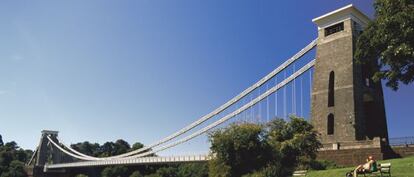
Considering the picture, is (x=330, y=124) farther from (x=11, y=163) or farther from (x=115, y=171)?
(x=11, y=163)

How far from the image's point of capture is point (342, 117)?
39094mm

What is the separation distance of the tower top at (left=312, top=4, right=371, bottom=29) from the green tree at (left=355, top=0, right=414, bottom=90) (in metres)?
20.3

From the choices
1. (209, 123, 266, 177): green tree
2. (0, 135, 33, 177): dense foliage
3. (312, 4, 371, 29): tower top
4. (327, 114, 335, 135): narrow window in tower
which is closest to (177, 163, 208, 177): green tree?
(327, 114, 335, 135): narrow window in tower

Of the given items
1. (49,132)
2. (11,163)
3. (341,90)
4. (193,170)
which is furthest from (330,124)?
(49,132)

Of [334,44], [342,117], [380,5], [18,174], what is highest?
[334,44]

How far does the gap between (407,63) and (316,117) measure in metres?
23.2

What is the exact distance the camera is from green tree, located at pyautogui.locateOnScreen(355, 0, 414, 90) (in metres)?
17.2

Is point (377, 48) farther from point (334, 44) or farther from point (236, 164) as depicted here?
point (334, 44)

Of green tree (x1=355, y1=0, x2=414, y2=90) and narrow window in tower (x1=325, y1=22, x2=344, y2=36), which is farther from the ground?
narrow window in tower (x1=325, y1=22, x2=344, y2=36)

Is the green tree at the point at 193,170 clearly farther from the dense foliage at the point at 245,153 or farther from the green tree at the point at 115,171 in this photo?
the dense foliage at the point at 245,153

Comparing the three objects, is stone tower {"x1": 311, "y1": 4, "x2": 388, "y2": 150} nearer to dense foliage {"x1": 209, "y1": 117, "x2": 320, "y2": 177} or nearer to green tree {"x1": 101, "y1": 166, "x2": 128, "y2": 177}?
dense foliage {"x1": 209, "y1": 117, "x2": 320, "y2": 177}

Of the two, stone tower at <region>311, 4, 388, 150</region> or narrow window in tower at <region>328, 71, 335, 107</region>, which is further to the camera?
narrow window in tower at <region>328, 71, 335, 107</region>

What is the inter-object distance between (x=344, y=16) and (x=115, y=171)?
51755 millimetres

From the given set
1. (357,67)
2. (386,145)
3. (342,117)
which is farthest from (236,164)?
(357,67)
